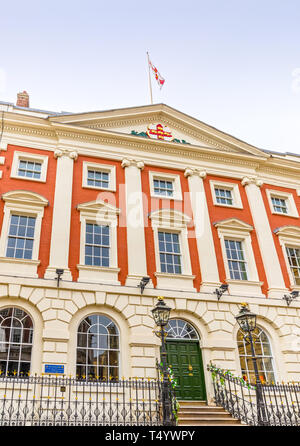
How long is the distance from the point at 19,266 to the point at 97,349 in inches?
178

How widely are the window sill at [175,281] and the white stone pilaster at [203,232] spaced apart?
589 millimetres

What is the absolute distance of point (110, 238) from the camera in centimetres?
1730

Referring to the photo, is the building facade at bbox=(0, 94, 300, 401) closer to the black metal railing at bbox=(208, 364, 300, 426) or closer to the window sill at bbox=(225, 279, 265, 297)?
the window sill at bbox=(225, 279, 265, 297)

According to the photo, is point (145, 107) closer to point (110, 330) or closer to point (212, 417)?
point (110, 330)

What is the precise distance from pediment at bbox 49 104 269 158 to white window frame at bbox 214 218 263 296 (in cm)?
478

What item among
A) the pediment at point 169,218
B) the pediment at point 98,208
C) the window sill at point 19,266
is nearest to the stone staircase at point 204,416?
the window sill at point 19,266

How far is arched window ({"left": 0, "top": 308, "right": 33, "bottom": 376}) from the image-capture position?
13.5 m

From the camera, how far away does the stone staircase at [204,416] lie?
12.9 m

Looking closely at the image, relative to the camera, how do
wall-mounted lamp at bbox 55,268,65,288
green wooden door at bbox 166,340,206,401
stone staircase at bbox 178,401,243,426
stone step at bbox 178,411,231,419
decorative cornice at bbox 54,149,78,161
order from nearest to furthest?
1. stone staircase at bbox 178,401,243,426
2. stone step at bbox 178,411,231,419
3. wall-mounted lamp at bbox 55,268,65,288
4. green wooden door at bbox 166,340,206,401
5. decorative cornice at bbox 54,149,78,161

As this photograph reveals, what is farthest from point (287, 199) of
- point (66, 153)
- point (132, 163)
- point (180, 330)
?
point (66, 153)

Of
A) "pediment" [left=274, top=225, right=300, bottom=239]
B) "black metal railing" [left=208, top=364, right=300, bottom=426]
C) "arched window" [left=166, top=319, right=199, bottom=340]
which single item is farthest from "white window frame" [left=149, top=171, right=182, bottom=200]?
"black metal railing" [left=208, top=364, right=300, bottom=426]

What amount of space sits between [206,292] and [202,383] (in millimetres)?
3742

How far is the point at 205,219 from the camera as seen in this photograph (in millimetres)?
19094

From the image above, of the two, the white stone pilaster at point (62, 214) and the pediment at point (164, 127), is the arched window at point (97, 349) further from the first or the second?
the pediment at point (164, 127)
